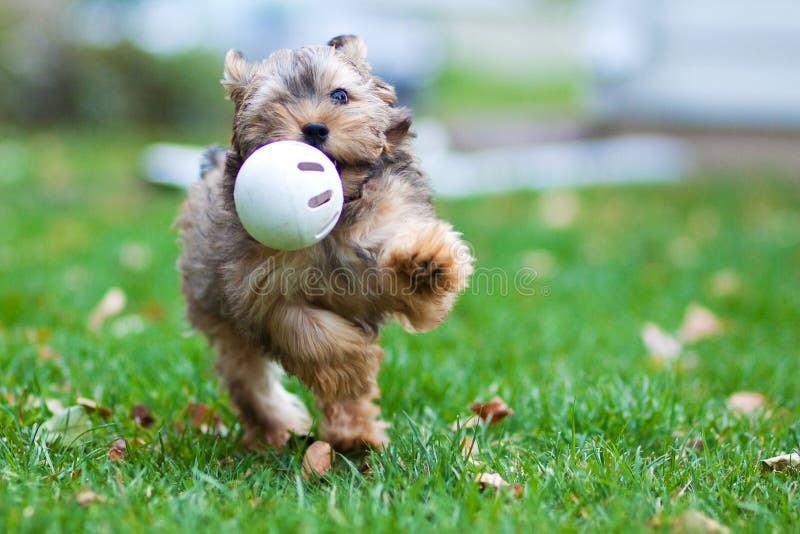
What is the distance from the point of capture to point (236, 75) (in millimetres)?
3057

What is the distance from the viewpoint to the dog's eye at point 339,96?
279 centimetres

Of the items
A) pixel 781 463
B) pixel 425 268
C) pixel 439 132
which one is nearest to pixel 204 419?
pixel 425 268

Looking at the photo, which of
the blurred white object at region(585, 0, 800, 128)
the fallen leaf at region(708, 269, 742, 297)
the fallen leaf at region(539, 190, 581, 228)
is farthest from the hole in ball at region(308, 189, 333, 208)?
the blurred white object at region(585, 0, 800, 128)

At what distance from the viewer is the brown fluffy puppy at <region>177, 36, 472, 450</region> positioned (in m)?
2.78

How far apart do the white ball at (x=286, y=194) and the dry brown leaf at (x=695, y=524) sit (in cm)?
130

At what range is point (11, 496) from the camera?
2.52m

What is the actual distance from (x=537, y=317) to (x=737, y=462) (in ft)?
7.29

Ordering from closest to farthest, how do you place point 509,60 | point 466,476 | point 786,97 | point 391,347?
1. point 466,476
2. point 391,347
3. point 786,97
4. point 509,60

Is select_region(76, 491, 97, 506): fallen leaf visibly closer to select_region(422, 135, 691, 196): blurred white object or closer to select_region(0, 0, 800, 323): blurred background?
select_region(0, 0, 800, 323): blurred background

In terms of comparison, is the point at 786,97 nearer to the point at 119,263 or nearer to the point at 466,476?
the point at 119,263

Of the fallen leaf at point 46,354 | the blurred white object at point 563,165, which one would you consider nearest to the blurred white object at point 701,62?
the blurred white object at point 563,165

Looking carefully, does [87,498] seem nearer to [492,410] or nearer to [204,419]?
[204,419]

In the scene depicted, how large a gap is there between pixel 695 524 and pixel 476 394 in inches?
55.4

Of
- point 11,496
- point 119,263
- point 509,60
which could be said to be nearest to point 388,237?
point 11,496
